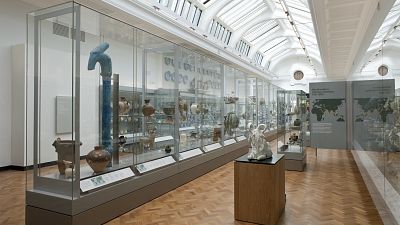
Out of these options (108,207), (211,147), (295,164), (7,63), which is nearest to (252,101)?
(211,147)

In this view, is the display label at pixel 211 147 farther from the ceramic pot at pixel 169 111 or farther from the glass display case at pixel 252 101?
the glass display case at pixel 252 101

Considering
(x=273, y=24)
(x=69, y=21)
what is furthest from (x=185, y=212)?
(x=273, y=24)

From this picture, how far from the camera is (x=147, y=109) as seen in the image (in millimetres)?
5297

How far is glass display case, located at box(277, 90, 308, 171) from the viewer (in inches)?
277

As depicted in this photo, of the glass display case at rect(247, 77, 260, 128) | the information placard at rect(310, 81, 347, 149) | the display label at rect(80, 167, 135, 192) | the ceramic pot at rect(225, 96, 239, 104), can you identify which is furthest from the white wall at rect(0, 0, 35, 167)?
the information placard at rect(310, 81, 347, 149)

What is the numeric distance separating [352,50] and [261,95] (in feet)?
15.7

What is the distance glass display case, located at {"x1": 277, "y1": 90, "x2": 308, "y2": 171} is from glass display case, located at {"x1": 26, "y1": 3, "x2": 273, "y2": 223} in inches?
79.4

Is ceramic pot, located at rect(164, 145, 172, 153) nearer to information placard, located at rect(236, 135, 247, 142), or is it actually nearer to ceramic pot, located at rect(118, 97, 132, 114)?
ceramic pot, located at rect(118, 97, 132, 114)

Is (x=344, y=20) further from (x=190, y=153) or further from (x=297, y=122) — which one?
(x=190, y=153)

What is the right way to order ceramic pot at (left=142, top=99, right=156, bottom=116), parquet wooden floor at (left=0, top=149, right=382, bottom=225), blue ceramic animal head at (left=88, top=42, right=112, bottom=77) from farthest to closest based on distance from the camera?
1. ceramic pot at (left=142, top=99, right=156, bottom=116)
2. blue ceramic animal head at (left=88, top=42, right=112, bottom=77)
3. parquet wooden floor at (left=0, top=149, right=382, bottom=225)

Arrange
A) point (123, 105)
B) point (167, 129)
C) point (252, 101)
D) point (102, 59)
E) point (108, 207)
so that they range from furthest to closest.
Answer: point (252, 101), point (167, 129), point (123, 105), point (102, 59), point (108, 207)

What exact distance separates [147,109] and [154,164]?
102 cm

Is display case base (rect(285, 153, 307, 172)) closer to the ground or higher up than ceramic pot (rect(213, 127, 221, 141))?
closer to the ground

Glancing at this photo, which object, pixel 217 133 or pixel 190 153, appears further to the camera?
pixel 217 133
